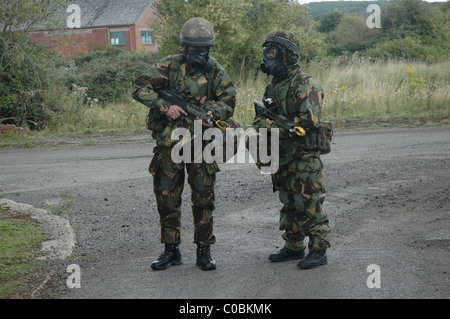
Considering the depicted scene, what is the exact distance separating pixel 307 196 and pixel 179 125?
1254mm

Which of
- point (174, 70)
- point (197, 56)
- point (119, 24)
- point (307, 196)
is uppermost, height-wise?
point (119, 24)

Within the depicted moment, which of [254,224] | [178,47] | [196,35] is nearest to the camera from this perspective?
[196,35]

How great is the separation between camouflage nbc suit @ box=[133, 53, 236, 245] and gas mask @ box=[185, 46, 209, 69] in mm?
90

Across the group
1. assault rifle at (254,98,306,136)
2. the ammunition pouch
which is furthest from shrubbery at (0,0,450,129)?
the ammunition pouch

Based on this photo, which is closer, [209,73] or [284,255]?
[209,73]

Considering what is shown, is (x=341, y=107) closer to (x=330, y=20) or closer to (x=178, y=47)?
(x=178, y=47)

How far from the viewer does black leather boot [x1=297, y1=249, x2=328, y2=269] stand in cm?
488

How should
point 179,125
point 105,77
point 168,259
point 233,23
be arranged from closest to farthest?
point 179,125, point 168,259, point 233,23, point 105,77

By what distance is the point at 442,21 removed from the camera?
113 ft

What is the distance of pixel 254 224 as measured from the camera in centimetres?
664

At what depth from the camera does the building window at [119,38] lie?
51438 mm

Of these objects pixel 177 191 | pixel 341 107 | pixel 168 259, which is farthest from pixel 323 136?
pixel 341 107

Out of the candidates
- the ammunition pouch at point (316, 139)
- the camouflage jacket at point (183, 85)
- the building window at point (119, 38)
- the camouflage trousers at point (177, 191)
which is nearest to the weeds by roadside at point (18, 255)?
the camouflage trousers at point (177, 191)
